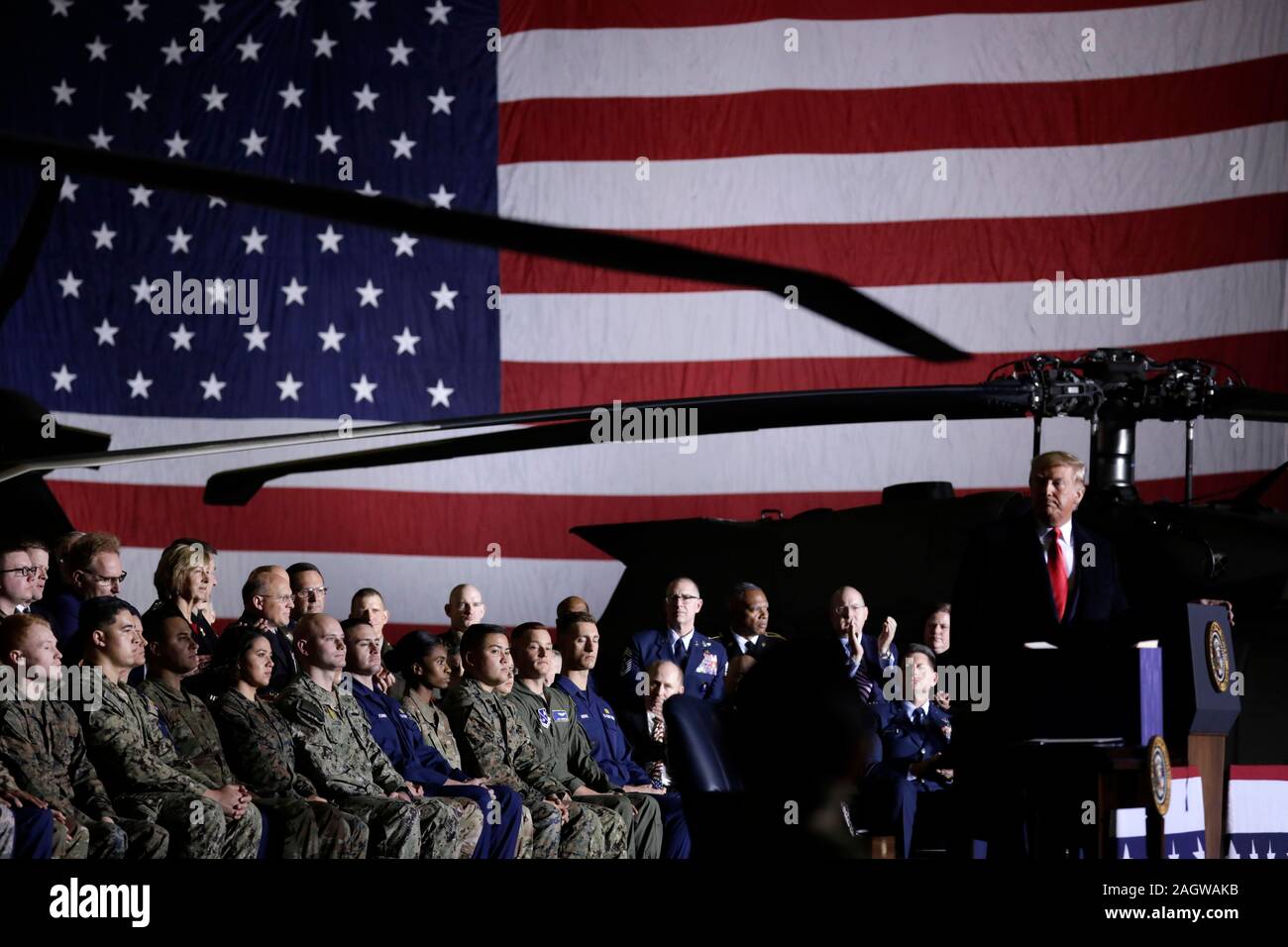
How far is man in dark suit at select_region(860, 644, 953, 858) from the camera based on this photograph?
6.11m

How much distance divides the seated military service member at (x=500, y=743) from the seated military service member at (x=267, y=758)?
88 cm

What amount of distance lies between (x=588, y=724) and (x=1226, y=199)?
16.5ft

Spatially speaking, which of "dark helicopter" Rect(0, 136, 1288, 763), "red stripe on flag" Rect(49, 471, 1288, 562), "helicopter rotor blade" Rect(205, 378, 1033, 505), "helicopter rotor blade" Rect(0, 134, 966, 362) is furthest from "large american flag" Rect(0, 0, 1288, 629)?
"helicopter rotor blade" Rect(205, 378, 1033, 505)

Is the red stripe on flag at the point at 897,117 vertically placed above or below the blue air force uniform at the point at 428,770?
above

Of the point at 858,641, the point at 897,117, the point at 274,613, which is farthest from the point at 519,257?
the point at 274,613

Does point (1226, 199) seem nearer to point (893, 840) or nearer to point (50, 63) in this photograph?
point (893, 840)

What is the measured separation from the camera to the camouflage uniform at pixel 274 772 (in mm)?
5176

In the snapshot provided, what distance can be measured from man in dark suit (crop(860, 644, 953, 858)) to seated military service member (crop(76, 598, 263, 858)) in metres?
2.33

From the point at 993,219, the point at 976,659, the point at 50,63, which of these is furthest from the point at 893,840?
the point at 50,63

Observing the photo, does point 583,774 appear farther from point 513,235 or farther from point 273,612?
point 513,235

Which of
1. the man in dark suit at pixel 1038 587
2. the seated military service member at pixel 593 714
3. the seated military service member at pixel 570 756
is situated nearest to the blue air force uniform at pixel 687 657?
the seated military service member at pixel 593 714

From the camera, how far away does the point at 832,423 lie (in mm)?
6945

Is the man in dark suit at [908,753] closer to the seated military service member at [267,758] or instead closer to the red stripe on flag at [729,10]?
the seated military service member at [267,758]

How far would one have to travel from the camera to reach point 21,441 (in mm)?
8867
